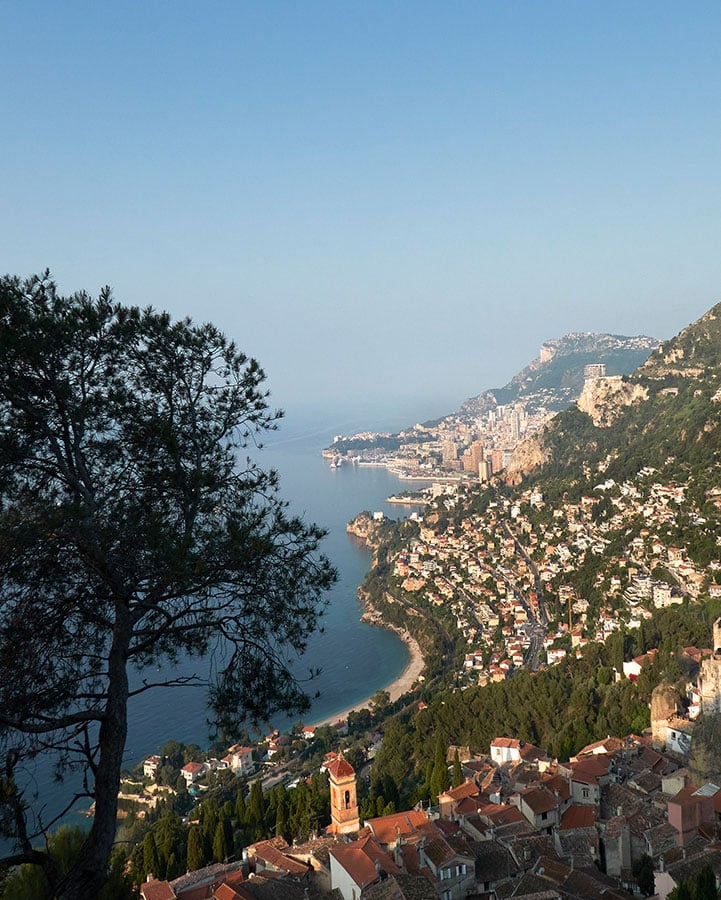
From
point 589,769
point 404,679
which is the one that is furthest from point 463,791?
point 404,679

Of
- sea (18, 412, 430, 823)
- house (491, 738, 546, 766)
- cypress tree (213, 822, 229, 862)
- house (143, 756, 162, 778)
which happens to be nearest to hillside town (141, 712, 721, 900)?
cypress tree (213, 822, 229, 862)

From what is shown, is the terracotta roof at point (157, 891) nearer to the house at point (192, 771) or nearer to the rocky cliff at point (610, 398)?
the house at point (192, 771)

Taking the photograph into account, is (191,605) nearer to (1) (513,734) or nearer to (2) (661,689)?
(2) (661,689)

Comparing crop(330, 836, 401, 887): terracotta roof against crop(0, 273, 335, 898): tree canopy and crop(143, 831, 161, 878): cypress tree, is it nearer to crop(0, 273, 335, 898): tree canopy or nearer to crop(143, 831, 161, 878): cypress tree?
crop(143, 831, 161, 878): cypress tree

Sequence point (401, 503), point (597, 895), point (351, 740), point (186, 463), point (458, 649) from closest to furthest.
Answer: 1. point (186, 463)
2. point (597, 895)
3. point (351, 740)
4. point (458, 649)
5. point (401, 503)

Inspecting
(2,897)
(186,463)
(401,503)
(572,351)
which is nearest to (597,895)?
(2,897)
